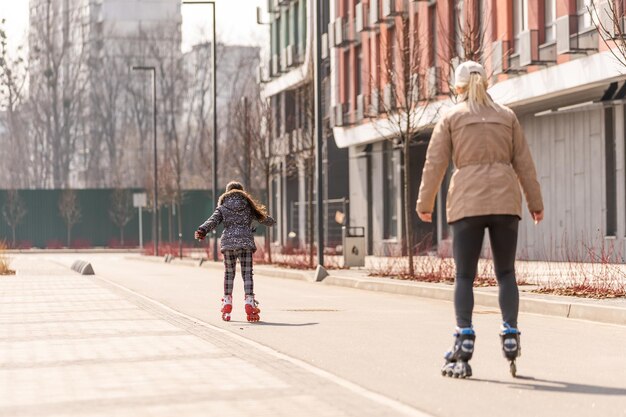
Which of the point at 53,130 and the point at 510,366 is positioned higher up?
the point at 53,130

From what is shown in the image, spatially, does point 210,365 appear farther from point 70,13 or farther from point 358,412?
point 70,13

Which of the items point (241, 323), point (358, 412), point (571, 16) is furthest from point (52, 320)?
point (571, 16)

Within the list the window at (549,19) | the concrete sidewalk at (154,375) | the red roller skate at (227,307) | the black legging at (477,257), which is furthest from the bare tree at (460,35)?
the black legging at (477,257)

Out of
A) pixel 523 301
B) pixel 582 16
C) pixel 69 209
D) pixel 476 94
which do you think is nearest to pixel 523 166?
pixel 476 94

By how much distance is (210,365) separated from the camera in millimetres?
9953

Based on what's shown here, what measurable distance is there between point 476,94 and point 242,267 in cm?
650

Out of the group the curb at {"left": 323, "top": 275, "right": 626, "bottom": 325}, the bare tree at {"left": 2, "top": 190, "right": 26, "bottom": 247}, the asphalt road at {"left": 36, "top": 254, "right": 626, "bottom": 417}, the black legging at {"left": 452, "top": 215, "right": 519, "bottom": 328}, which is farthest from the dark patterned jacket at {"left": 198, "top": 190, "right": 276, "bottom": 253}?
the bare tree at {"left": 2, "top": 190, "right": 26, "bottom": 247}

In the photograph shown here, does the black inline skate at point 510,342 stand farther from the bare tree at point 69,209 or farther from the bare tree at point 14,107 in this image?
the bare tree at point 14,107

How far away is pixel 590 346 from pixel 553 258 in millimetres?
21432

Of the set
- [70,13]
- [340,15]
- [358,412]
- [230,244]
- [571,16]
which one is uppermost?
[70,13]

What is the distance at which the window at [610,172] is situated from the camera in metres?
30.8

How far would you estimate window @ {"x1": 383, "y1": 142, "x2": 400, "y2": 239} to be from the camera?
44.9 metres

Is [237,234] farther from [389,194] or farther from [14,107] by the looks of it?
[14,107]

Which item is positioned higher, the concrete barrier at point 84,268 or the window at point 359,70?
the window at point 359,70
